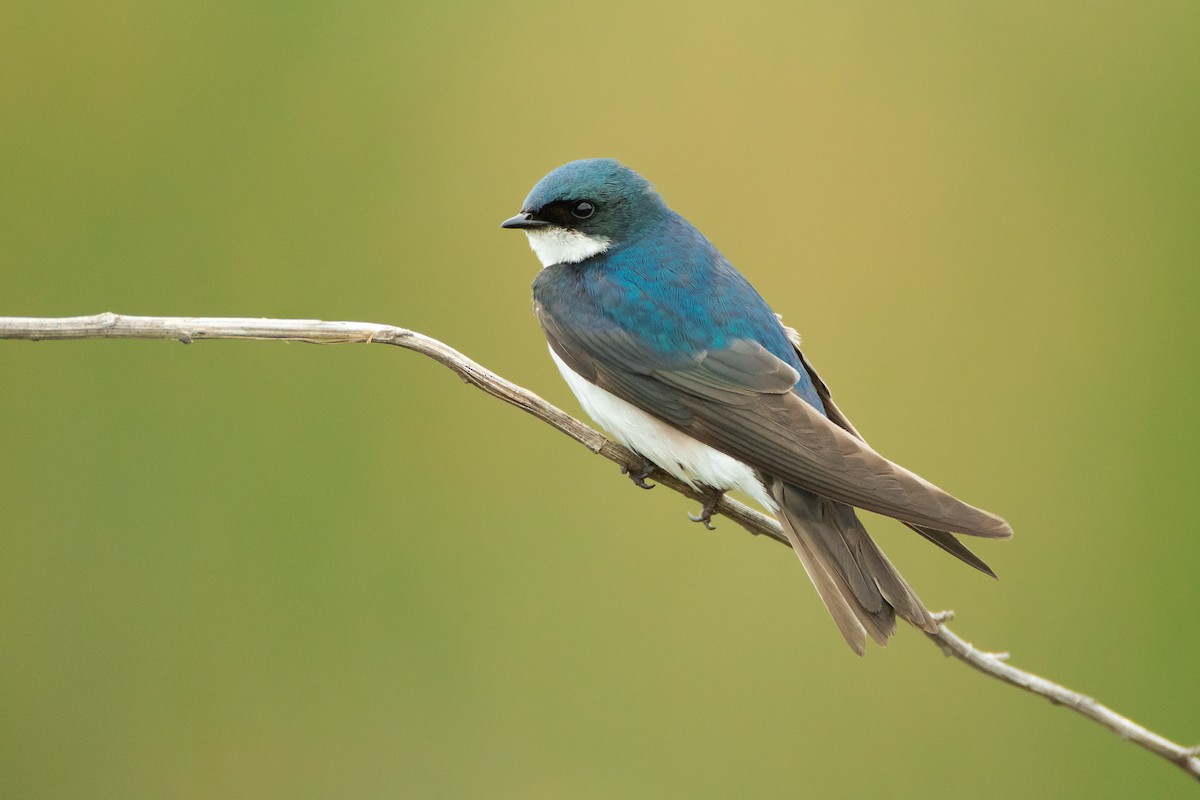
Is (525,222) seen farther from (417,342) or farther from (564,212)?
(417,342)

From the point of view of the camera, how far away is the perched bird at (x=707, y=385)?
1.20 m

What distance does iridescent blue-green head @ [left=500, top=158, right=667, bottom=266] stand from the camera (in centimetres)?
146

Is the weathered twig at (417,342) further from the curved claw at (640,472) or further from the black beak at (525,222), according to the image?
the black beak at (525,222)

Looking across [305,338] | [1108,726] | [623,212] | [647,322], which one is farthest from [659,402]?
[1108,726]

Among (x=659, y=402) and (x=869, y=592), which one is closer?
(x=869, y=592)

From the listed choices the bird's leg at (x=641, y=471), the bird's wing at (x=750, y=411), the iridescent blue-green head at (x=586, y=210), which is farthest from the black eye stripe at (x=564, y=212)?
the bird's leg at (x=641, y=471)

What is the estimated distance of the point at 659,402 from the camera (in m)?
1.36

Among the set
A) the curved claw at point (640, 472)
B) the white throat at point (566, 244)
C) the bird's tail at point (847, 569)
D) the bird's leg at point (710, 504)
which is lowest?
the bird's tail at point (847, 569)

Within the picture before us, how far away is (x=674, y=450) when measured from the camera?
134 cm

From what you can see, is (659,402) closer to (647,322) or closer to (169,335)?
(647,322)

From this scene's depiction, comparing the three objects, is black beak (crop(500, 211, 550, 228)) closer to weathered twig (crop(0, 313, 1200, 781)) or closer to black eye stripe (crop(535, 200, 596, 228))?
black eye stripe (crop(535, 200, 596, 228))

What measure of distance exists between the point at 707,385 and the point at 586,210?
11.5 inches

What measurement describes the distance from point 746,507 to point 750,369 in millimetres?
161

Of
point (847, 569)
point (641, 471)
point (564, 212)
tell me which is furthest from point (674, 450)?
point (564, 212)
